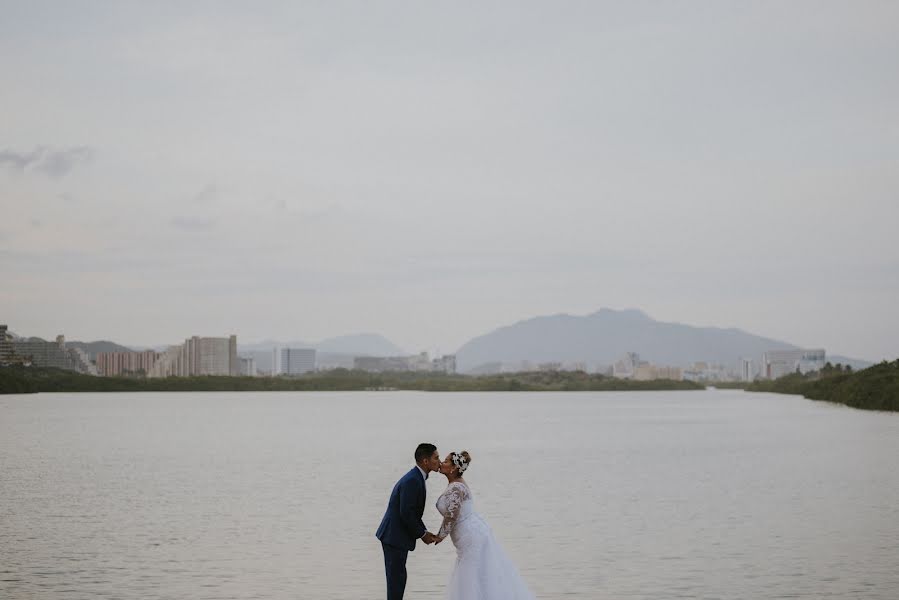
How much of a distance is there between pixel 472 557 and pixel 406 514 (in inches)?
33.7

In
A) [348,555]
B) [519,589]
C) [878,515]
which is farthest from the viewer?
[878,515]


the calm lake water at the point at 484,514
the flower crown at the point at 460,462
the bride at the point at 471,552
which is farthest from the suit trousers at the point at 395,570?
the calm lake water at the point at 484,514

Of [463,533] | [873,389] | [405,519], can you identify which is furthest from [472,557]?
[873,389]

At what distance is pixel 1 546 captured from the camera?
21.7 m

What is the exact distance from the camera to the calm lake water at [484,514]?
18.0 meters

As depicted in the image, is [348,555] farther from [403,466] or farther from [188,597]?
[403,466]

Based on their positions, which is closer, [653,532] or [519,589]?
[519,589]

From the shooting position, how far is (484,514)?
28.2 metres

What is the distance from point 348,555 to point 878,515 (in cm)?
1329

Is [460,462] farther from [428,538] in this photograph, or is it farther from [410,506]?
[428,538]

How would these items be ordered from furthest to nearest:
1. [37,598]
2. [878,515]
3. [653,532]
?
[878,515] → [653,532] → [37,598]

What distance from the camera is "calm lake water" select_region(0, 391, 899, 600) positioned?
18.0 meters

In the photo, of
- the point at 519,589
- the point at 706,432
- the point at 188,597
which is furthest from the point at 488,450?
the point at 519,589

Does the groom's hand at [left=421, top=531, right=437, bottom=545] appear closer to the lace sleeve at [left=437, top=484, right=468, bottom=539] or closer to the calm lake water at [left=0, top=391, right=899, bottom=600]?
the lace sleeve at [left=437, top=484, right=468, bottom=539]
